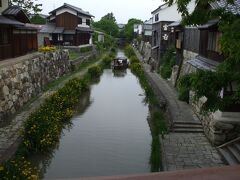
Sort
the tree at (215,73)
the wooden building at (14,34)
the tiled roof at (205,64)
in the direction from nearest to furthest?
the tree at (215,73) → the tiled roof at (205,64) → the wooden building at (14,34)

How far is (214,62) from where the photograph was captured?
18.2 metres

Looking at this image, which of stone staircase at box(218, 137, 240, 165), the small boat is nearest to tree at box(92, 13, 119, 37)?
the small boat

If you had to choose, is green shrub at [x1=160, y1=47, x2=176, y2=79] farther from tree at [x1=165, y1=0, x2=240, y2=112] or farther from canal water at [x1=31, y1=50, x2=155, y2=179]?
tree at [x1=165, y1=0, x2=240, y2=112]

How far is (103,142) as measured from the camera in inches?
639

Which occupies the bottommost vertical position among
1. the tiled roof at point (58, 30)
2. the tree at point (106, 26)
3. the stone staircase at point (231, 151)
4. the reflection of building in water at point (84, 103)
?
the reflection of building in water at point (84, 103)

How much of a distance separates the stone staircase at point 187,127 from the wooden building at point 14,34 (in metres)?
13.6

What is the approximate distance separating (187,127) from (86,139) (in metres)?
5.62

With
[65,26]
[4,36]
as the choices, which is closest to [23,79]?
[4,36]

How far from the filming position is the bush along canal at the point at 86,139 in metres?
12.9

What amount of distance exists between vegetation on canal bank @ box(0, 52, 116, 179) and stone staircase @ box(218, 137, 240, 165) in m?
7.79

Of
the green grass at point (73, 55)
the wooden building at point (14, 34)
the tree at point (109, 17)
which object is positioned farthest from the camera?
the tree at point (109, 17)

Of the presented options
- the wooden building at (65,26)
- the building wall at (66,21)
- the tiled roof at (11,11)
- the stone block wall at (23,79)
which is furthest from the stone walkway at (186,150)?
the building wall at (66,21)

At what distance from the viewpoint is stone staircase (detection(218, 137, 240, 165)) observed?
12477 mm

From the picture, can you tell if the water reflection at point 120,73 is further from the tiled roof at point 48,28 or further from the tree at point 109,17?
the tree at point 109,17
